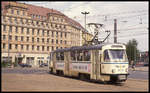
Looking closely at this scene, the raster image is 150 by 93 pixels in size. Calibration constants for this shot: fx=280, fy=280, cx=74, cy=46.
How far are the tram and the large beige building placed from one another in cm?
3959

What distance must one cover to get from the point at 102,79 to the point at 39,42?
55737mm

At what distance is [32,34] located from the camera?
226ft

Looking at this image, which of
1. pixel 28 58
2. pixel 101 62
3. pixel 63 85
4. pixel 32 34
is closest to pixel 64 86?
pixel 63 85

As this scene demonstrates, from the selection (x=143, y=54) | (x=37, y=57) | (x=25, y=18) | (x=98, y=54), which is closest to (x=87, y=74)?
(x=98, y=54)

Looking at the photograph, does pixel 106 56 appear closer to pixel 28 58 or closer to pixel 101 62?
pixel 101 62

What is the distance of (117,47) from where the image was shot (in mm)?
18875

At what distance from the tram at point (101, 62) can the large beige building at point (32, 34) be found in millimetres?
39591

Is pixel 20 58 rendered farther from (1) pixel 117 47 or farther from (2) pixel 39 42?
(1) pixel 117 47

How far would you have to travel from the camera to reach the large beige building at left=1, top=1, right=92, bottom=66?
211 feet

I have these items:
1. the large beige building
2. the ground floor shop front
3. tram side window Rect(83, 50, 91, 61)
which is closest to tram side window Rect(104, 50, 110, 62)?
tram side window Rect(83, 50, 91, 61)

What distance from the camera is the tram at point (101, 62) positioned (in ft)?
59.2

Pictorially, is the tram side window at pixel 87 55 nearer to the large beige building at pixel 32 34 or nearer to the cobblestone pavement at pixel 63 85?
the cobblestone pavement at pixel 63 85

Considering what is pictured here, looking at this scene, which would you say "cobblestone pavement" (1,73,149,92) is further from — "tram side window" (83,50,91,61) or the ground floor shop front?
the ground floor shop front

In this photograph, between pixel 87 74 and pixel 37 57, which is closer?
pixel 87 74
